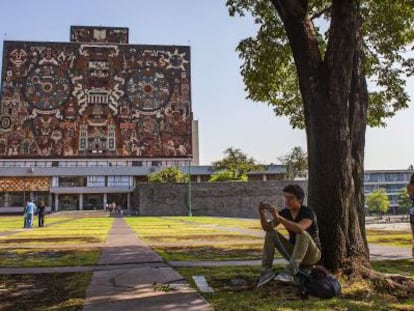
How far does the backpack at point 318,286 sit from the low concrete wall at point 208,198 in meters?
49.2

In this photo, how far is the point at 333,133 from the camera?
672 cm

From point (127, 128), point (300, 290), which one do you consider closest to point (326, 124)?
point (300, 290)

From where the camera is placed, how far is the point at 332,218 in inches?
259

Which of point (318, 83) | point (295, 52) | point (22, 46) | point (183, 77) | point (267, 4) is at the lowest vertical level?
point (318, 83)

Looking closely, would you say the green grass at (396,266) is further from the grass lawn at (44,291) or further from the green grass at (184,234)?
the green grass at (184,234)

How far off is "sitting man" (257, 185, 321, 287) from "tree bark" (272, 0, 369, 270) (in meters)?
1.00

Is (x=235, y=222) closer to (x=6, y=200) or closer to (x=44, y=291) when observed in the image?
(x=44, y=291)

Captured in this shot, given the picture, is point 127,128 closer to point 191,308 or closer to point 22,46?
point 22,46

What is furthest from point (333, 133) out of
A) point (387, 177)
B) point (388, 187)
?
point (388, 187)

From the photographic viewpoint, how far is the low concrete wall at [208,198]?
2141 inches

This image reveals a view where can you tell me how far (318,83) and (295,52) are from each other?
67 centimetres

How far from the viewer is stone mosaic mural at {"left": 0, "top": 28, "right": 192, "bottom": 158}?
267ft

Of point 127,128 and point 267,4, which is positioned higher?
point 127,128

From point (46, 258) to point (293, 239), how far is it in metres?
6.46
